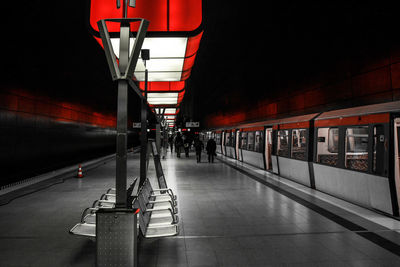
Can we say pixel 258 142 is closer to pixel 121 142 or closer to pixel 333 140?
pixel 333 140

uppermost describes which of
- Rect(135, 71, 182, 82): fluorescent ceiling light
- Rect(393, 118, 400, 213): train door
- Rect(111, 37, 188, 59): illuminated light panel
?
Rect(135, 71, 182, 82): fluorescent ceiling light

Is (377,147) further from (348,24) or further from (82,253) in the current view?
(82,253)

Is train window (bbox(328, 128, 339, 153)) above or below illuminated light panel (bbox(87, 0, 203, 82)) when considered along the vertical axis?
below

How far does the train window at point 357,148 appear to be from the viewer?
6133 millimetres

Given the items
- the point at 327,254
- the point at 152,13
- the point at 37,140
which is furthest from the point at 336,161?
the point at 37,140

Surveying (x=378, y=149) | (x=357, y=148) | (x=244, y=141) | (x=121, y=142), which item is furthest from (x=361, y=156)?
(x=244, y=141)

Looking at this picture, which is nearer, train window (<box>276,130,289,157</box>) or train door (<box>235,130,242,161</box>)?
train window (<box>276,130,289,157</box>)

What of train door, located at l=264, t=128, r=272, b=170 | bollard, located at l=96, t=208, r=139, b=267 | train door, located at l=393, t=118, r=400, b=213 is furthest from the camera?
train door, located at l=264, t=128, r=272, b=170

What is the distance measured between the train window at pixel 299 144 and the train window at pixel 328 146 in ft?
2.23

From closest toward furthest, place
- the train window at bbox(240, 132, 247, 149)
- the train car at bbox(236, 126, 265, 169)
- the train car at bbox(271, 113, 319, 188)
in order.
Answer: the train car at bbox(271, 113, 319, 188) → the train car at bbox(236, 126, 265, 169) → the train window at bbox(240, 132, 247, 149)

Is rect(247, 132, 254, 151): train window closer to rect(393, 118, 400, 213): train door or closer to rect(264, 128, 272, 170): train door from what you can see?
rect(264, 128, 272, 170): train door

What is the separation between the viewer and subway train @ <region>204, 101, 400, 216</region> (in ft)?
17.6

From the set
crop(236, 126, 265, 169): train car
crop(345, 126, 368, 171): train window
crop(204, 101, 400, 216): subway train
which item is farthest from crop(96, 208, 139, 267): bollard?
crop(236, 126, 265, 169): train car

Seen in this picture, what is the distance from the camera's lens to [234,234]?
4.43 m
